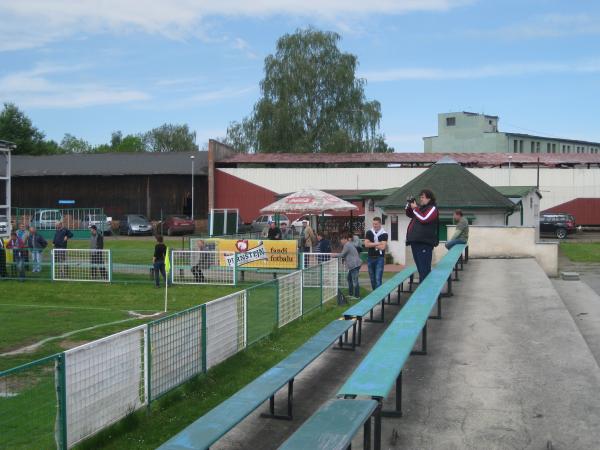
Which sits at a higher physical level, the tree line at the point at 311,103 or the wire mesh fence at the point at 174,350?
the tree line at the point at 311,103

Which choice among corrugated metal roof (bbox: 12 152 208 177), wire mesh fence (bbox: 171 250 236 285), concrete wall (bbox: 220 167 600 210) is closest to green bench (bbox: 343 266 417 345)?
wire mesh fence (bbox: 171 250 236 285)

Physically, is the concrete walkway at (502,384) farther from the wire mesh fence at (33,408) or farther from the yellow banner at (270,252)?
the yellow banner at (270,252)

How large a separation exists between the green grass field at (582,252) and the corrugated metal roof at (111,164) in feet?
89.2

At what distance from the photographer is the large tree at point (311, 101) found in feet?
214

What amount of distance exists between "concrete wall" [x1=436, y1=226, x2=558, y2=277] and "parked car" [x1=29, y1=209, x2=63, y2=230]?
28966 mm

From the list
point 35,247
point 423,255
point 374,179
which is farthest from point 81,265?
point 374,179

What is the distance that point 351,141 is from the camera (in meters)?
64.8

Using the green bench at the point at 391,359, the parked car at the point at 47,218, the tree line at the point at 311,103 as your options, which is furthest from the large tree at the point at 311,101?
the green bench at the point at 391,359

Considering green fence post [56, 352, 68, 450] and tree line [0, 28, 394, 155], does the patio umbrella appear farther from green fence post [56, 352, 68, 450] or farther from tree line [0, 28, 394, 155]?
tree line [0, 28, 394, 155]

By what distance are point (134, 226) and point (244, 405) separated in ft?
139

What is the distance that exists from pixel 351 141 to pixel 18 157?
2750 centimetres

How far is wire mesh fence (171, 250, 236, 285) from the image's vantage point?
69.1ft

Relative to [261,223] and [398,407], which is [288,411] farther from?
[261,223]

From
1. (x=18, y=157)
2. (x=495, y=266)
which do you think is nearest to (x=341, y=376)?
(x=495, y=266)
